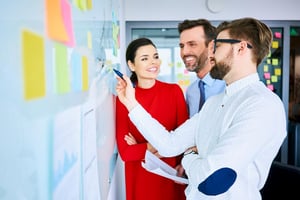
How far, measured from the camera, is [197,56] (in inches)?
83.4

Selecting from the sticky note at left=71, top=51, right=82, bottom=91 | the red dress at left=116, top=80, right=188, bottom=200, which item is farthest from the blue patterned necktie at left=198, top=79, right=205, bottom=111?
the sticky note at left=71, top=51, right=82, bottom=91

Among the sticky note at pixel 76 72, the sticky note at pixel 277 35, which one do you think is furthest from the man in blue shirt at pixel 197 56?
the sticky note at pixel 277 35

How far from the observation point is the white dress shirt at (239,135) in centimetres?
110

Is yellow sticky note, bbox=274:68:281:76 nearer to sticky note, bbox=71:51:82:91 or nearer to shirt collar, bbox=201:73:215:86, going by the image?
shirt collar, bbox=201:73:215:86

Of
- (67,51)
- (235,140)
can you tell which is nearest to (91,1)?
(67,51)

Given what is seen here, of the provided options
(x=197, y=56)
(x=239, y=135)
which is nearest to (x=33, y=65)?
(x=239, y=135)

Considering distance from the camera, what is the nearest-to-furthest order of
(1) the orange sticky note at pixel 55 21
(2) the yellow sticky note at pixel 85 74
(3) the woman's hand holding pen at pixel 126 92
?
(1) the orange sticky note at pixel 55 21 → (2) the yellow sticky note at pixel 85 74 → (3) the woman's hand holding pen at pixel 126 92

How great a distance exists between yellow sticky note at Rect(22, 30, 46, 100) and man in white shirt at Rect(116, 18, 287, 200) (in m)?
0.76

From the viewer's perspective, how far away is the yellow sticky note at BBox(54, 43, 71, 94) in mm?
598

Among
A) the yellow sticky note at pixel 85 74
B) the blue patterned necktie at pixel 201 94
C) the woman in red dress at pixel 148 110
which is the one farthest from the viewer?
the blue patterned necktie at pixel 201 94

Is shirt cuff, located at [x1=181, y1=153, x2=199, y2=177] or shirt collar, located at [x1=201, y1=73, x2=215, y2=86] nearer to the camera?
shirt cuff, located at [x1=181, y1=153, x2=199, y2=177]

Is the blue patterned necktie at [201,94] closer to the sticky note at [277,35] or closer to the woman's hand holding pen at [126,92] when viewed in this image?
the woman's hand holding pen at [126,92]

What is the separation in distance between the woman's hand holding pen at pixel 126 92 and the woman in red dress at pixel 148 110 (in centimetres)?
19

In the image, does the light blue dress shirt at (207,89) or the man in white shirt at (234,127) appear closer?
the man in white shirt at (234,127)
